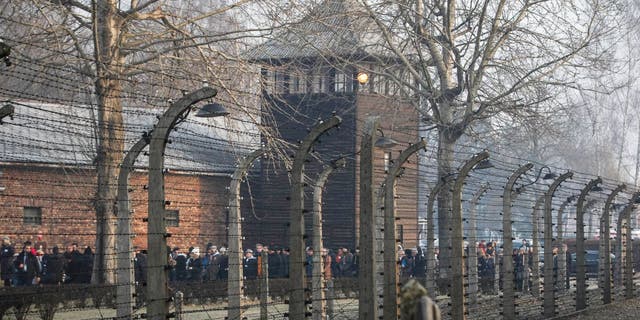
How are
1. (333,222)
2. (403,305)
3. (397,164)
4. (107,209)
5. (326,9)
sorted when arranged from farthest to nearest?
(333,222) < (326,9) < (107,209) < (397,164) < (403,305)

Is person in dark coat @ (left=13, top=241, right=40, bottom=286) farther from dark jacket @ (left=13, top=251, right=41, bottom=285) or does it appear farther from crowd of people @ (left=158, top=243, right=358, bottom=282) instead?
crowd of people @ (left=158, top=243, right=358, bottom=282)

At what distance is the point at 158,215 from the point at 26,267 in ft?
59.1

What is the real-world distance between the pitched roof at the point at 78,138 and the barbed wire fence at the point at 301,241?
0.13 m

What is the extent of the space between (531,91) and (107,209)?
41.5 feet

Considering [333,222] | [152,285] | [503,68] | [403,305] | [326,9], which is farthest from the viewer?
[333,222]

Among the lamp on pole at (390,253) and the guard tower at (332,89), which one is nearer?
the lamp on pole at (390,253)

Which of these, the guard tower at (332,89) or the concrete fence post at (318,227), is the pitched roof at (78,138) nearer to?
the concrete fence post at (318,227)

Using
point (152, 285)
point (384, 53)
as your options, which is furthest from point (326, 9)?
point (152, 285)

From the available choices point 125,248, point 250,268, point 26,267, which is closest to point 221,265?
point 250,268

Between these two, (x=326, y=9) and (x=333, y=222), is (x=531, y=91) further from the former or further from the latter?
(x=333, y=222)

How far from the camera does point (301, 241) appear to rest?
10.3 meters

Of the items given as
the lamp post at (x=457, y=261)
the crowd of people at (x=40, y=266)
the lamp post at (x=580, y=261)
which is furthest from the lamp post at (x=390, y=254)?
the crowd of people at (x=40, y=266)

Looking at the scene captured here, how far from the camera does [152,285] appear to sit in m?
8.88

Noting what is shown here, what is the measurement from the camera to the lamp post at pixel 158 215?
8.86 metres
